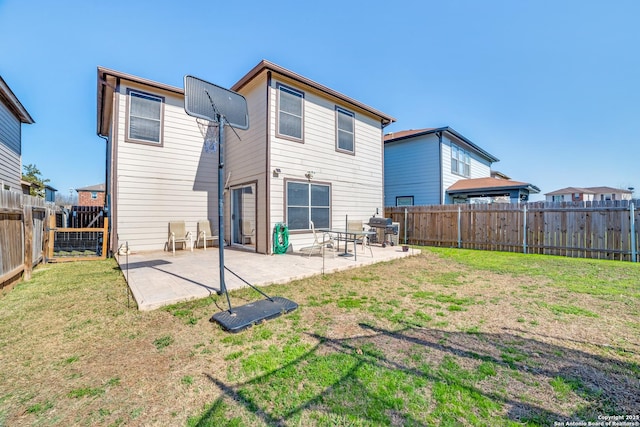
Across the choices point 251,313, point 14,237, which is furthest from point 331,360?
point 14,237

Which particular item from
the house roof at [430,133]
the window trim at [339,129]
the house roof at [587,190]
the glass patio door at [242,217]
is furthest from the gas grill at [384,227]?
the house roof at [587,190]

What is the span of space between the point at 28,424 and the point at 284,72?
758cm

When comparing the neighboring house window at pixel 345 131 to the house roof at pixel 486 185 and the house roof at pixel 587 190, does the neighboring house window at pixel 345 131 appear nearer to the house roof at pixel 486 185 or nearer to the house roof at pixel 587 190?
the house roof at pixel 486 185

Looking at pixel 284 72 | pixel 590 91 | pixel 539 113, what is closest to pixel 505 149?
pixel 539 113

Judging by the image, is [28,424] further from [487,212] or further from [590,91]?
[590,91]

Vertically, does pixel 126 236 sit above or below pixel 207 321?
above

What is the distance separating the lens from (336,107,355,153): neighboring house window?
8945 mm

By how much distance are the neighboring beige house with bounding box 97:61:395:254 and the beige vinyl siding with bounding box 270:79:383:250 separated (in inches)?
1.3

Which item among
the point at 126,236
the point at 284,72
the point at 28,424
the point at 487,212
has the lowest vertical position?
the point at 28,424

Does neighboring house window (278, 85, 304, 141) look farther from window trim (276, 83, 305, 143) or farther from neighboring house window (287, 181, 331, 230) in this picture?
neighboring house window (287, 181, 331, 230)

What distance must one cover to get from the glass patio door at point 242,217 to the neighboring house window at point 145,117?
112 inches

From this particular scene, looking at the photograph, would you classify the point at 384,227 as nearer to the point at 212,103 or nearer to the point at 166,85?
the point at 212,103

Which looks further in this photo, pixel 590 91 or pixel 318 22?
pixel 590 91

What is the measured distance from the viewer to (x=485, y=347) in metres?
2.47
